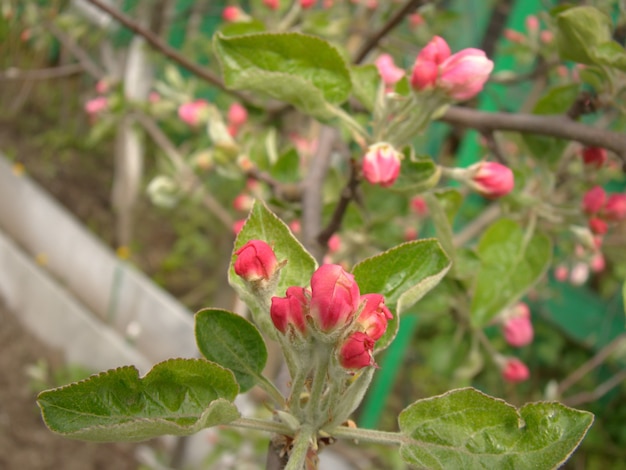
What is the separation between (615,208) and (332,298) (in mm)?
619

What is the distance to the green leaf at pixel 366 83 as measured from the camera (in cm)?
76

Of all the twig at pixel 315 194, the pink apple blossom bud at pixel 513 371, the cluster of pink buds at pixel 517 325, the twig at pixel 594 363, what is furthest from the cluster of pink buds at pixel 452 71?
the twig at pixel 594 363

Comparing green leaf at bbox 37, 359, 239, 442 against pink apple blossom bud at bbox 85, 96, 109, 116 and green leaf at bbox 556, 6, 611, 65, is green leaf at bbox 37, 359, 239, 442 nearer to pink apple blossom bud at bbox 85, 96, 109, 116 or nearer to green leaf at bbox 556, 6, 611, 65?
green leaf at bbox 556, 6, 611, 65

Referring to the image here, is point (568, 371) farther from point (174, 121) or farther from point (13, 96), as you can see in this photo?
point (13, 96)

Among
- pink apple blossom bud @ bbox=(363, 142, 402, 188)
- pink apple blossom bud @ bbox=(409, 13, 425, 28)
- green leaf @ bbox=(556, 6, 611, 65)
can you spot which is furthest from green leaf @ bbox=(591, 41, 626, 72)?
pink apple blossom bud @ bbox=(409, 13, 425, 28)

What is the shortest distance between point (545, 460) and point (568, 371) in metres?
2.64

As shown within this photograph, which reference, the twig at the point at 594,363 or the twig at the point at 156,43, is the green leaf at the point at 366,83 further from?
the twig at the point at 594,363

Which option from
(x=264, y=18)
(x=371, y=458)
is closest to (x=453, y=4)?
(x=264, y=18)

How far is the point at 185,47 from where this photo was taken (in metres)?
2.67

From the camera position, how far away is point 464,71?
637 millimetres

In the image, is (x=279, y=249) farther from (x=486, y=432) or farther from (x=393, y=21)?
(x=393, y=21)

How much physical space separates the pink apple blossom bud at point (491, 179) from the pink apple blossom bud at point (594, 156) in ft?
0.49

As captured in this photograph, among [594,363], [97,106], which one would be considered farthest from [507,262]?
[97,106]

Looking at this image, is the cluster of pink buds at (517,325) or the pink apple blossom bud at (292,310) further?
the cluster of pink buds at (517,325)
